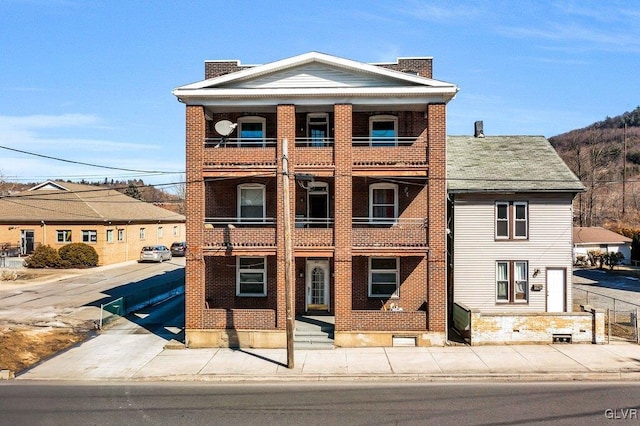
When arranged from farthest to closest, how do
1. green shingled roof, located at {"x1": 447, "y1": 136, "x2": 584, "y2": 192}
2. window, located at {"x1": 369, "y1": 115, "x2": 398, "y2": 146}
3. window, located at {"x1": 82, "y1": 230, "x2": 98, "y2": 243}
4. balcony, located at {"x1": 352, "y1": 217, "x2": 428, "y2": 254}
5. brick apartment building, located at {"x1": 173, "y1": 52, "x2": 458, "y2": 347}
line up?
1. window, located at {"x1": 82, "y1": 230, "x2": 98, "y2": 243}
2. green shingled roof, located at {"x1": 447, "y1": 136, "x2": 584, "y2": 192}
3. window, located at {"x1": 369, "y1": 115, "x2": 398, "y2": 146}
4. balcony, located at {"x1": 352, "y1": 217, "x2": 428, "y2": 254}
5. brick apartment building, located at {"x1": 173, "y1": 52, "x2": 458, "y2": 347}

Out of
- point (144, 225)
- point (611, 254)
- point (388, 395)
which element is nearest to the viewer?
point (388, 395)

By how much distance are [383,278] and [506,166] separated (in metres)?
7.61

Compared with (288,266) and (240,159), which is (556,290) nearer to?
(288,266)

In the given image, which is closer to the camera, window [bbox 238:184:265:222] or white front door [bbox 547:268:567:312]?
window [bbox 238:184:265:222]

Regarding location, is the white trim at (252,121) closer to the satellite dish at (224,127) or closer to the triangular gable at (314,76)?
the satellite dish at (224,127)

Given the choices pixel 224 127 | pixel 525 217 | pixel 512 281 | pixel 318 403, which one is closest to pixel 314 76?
pixel 224 127

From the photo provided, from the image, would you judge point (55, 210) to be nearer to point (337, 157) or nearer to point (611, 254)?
point (337, 157)

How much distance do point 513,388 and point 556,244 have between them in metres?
9.33

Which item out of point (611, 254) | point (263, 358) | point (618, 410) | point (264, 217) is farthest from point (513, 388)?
point (611, 254)

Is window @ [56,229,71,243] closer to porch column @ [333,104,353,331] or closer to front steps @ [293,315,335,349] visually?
front steps @ [293,315,335,349]

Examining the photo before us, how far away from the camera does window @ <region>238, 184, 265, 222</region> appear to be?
20.5 m

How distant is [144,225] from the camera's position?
166 feet

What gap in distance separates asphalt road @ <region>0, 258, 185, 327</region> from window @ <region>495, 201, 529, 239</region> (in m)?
18.5

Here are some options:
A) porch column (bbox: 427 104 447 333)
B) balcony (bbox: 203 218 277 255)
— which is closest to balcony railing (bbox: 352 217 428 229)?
porch column (bbox: 427 104 447 333)
